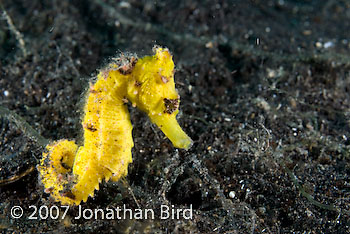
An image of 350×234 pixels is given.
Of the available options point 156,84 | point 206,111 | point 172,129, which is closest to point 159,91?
point 156,84

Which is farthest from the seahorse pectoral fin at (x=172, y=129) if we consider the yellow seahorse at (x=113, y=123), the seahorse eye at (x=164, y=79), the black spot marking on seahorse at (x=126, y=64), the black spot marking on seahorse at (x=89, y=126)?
the black spot marking on seahorse at (x=89, y=126)

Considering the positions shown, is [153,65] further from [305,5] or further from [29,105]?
[305,5]

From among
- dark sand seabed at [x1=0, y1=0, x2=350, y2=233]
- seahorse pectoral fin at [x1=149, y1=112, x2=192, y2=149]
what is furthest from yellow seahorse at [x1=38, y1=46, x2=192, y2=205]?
dark sand seabed at [x1=0, y1=0, x2=350, y2=233]

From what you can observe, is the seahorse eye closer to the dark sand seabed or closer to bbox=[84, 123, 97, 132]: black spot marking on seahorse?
the dark sand seabed

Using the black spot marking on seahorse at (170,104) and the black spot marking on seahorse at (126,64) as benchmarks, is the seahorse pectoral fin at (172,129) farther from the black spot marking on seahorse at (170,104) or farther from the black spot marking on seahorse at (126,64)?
the black spot marking on seahorse at (126,64)

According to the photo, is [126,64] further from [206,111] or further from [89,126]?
[206,111]

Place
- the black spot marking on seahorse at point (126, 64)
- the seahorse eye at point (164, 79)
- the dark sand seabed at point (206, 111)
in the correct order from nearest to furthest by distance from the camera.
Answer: the seahorse eye at point (164, 79)
the black spot marking on seahorse at point (126, 64)
the dark sand seabed at point (206, 111)
